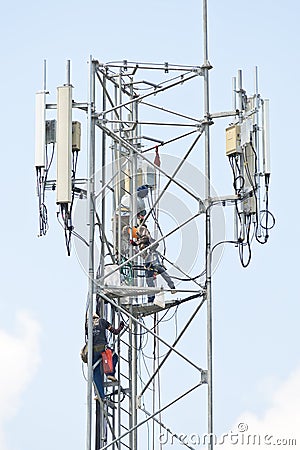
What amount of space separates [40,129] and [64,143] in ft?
1.57

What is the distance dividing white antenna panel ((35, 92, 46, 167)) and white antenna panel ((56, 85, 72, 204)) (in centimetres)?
27

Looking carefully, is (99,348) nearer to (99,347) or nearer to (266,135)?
(99,347)

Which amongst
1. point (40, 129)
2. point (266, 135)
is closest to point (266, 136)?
point (266, 135)

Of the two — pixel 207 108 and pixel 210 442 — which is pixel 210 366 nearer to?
pixel 210 442

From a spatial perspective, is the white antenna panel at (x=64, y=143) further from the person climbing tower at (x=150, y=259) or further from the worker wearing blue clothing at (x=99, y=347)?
the worker wearing blue clothing at (x=99, y=347)

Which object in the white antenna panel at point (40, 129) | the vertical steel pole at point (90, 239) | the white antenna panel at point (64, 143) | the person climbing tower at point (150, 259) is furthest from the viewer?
the person climbing tower at point (150, 259)

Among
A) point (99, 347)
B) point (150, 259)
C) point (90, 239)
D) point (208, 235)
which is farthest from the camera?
point (150, 259)

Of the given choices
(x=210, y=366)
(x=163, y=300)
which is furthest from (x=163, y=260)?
(x=210, y=366)

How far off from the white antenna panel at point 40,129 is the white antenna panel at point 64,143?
0.27m

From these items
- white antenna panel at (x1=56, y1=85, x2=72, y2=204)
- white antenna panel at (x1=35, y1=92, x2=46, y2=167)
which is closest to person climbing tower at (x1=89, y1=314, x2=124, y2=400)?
white antenna panel at (x1=56, y1=85, x2=72, y2=204)

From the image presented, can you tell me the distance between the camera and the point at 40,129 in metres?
20.7

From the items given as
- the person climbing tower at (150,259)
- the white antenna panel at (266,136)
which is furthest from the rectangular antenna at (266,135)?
the person climbing tower at (150,259)

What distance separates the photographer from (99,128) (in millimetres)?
20969

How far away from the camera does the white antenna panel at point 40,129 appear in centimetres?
2066
